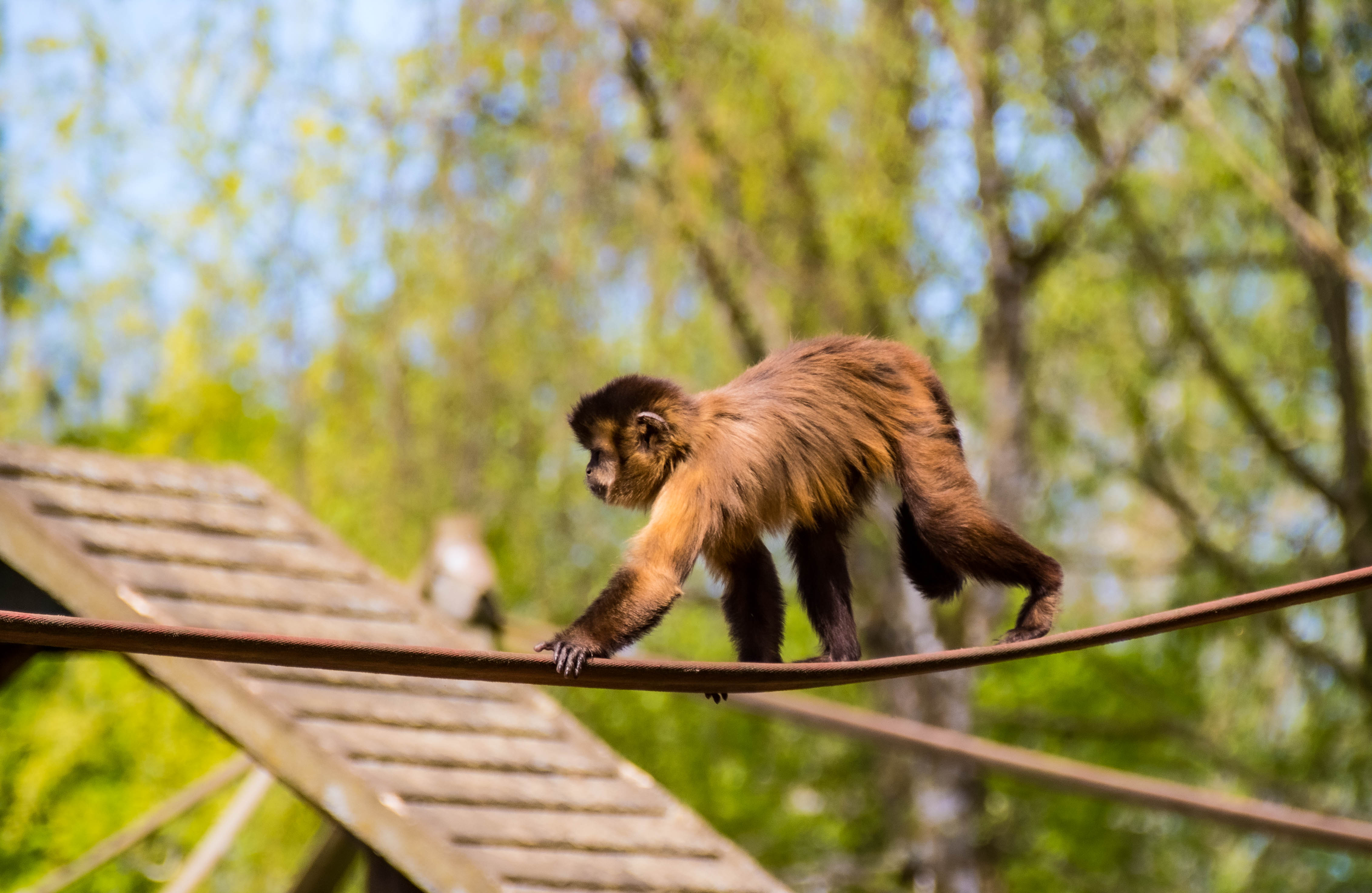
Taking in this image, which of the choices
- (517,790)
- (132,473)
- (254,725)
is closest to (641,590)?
(254,725)

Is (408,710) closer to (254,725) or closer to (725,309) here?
(254,725)

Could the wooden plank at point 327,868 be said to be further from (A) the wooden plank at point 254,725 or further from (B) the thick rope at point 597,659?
(B) the thick rope at point 597,659

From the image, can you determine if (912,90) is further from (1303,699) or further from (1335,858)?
(1335,858)

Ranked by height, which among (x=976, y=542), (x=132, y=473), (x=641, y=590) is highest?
(x=132, y=473)

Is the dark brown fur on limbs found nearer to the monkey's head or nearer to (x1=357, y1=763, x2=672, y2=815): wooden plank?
Result: the monkey's head

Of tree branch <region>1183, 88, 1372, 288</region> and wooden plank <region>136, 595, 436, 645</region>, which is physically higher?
tree branch <region>1183, 88, 1372, 288</region>

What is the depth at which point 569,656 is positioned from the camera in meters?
2.49

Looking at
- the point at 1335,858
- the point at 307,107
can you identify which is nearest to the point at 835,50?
the point at 307,107

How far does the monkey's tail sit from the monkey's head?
666mm

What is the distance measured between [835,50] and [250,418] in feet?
17.9

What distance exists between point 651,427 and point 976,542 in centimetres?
82

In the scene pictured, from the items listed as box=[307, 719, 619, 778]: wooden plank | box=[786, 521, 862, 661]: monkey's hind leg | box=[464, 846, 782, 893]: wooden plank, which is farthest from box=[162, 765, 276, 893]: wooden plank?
box=[786, 521, 862, 661]: monkey's hind leg

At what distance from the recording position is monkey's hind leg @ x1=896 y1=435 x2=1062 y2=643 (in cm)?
312

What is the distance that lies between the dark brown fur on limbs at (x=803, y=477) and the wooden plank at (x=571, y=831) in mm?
867
